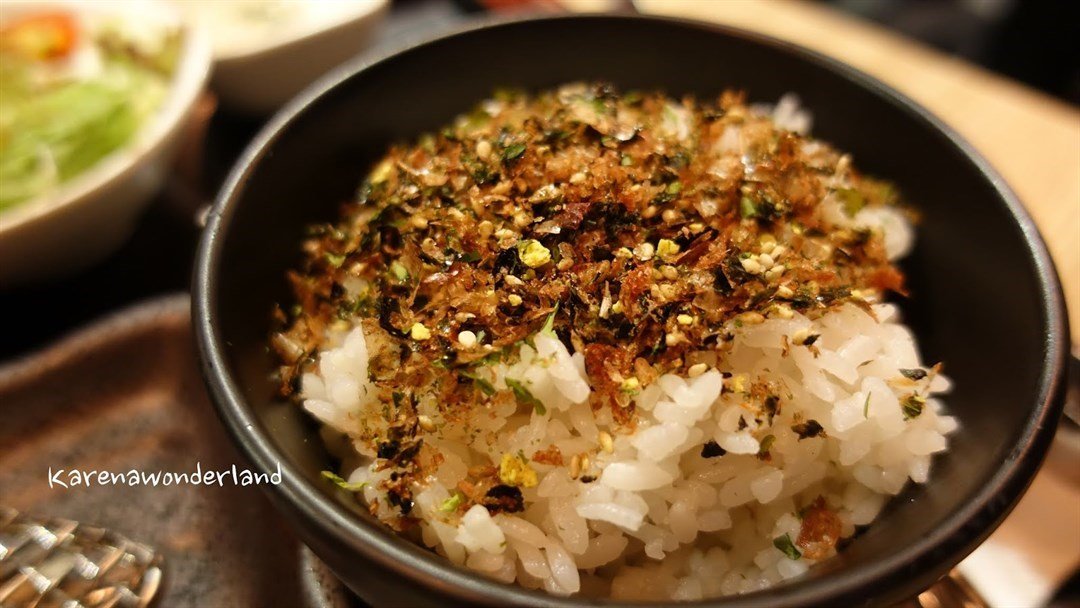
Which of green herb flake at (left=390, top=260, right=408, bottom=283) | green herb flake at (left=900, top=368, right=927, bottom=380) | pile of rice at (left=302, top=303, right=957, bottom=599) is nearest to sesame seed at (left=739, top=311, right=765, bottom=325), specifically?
pile of rice at (left=302, top=303, right=957, bottom=599)

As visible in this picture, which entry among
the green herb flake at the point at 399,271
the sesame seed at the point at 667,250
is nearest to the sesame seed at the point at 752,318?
the sesame seed at the point at 667,250

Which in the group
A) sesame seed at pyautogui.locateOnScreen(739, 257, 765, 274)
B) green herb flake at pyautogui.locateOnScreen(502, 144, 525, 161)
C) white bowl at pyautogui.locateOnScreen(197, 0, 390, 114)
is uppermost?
sesame seed at pyautogui.locateOnScreen(739, 257, 765, 274)

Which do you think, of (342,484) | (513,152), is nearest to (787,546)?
(342,484)

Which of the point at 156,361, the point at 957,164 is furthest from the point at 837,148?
the point at 156,361

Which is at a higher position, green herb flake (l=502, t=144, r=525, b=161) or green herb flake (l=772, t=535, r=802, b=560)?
green herb flake (l=502, t=144, r=525, b=161)

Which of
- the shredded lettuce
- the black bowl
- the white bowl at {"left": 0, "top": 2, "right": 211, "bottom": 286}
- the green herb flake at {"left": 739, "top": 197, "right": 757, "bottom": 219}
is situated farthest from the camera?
the shredded lettuce

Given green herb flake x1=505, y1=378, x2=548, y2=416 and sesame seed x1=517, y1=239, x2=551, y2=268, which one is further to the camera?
sesame seed x1=517, y1=239, x2=551, y2=268

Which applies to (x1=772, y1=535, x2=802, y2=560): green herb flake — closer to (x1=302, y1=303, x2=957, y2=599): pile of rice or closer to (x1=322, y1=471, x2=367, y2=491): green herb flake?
(x1=302, y1=303, x2=957, y2=599): pile of rice

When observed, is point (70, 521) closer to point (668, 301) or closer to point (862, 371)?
point (668, 301)
